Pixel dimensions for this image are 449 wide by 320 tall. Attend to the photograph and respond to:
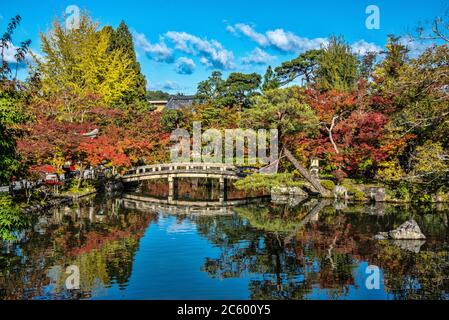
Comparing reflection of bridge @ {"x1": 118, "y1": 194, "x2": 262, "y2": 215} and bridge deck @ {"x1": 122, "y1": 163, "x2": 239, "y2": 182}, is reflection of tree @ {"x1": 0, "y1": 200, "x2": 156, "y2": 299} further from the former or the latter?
bridge deck @ {"x1": 122, "y1": 163, "x2": 239, "y2": 182}

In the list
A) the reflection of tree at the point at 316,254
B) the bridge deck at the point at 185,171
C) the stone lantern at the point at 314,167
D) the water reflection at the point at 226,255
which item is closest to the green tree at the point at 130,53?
the bridge deck at the point at 185,171

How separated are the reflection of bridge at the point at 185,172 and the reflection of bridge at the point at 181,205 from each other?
141 cm

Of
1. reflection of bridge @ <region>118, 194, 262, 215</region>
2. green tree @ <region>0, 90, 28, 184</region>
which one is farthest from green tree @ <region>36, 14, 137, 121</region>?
green tree @ <region>0, 90, 28, 184</region>

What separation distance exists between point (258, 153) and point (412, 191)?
9253mm

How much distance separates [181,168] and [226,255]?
17.4m

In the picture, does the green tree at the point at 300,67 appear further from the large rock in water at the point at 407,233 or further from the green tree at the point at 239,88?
the large rock in water at the point at 407,233

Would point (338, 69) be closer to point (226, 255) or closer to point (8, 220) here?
point (226, 255)

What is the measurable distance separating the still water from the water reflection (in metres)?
0.03

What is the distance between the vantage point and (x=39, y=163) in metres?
24.6

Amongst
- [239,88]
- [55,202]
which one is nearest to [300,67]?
[239,88]

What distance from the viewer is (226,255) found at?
49.3ft

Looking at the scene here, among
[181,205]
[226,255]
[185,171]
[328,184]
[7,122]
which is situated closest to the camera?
[7,122]

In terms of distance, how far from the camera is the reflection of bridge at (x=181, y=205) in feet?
78.4
